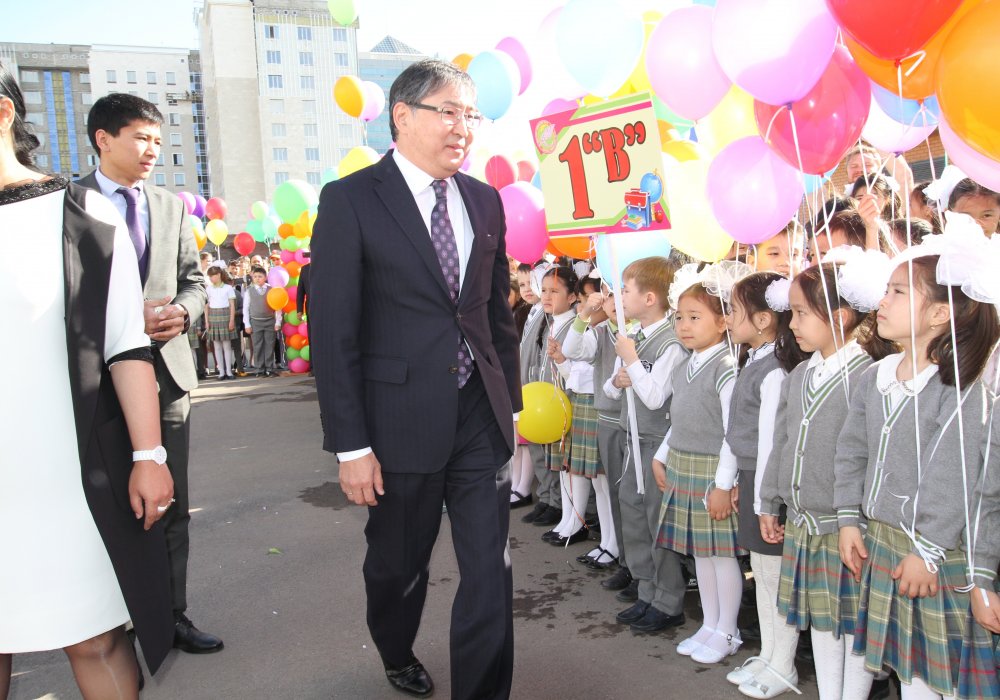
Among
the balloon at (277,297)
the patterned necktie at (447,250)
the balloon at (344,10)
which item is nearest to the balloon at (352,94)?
the balloon at (344,10)

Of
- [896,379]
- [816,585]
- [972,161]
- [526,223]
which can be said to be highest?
[526,223]

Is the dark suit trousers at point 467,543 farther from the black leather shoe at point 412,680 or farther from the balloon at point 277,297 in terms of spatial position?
the balloon at point 277,297

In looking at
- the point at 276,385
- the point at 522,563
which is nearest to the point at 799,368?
the point at 522,563

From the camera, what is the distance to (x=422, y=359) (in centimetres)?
250

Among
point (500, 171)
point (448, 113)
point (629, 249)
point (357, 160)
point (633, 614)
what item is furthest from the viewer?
point (357, 160)

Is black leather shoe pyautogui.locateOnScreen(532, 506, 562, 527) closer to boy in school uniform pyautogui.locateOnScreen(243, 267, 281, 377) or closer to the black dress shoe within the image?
the black dress shoe

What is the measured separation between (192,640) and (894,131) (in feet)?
12.4

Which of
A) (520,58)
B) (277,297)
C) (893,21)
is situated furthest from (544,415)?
(277,297)

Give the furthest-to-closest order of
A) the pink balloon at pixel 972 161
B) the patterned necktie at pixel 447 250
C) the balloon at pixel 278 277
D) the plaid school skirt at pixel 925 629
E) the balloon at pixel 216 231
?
the balloon at pixel 216 231 → the balloon at pixel 278 277 → the patterned necktie at pixel 447 250 → the pink balloon at pixel 972 161 → the plaid school skirt at pixel 925 629

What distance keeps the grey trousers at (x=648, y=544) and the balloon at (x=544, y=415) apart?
609mm

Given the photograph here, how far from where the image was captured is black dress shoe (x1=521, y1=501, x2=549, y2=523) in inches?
196

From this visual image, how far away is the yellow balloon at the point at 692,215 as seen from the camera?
3.67 meters

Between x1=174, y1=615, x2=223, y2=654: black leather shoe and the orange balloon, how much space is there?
3.32m

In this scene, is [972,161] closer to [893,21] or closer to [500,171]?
[893,21]
